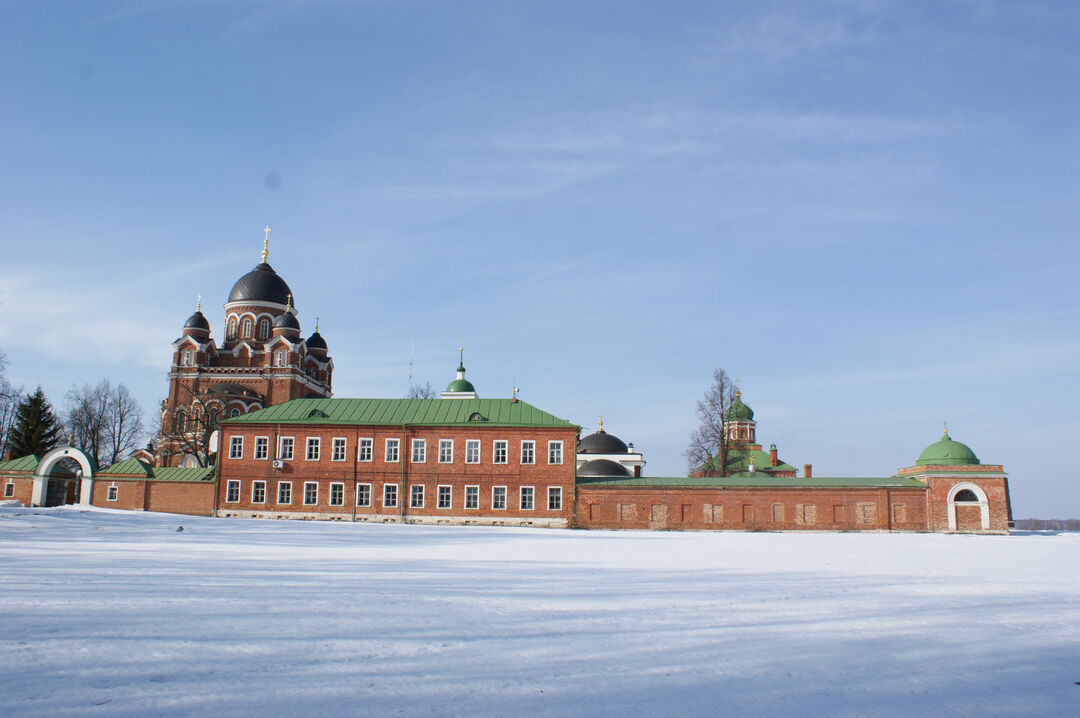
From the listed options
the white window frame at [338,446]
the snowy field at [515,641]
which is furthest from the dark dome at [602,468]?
the snowy field at [515,641]

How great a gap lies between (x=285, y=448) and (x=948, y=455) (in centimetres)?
3674

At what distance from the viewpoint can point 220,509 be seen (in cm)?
4153

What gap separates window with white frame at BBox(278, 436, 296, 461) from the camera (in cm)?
4241

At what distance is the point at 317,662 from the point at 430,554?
450 inches

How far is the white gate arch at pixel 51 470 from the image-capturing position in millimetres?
41750

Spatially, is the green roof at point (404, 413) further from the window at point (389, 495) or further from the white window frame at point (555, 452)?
the window at point (389, 495)

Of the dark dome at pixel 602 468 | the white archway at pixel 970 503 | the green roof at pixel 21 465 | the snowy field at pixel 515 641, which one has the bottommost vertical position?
the snowy field at pixel 515 641

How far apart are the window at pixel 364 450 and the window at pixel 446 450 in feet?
12.6

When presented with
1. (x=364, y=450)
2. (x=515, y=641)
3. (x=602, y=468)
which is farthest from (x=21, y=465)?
(x=515, y=641)

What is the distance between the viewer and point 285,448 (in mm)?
42500

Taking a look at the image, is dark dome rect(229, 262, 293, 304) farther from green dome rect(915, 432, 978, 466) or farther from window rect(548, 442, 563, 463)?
green dome rect(915, 432, 978, 466)

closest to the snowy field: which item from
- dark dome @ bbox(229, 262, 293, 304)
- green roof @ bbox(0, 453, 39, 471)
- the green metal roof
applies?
the green metal roof

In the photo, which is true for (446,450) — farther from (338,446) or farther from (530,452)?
(338,446)

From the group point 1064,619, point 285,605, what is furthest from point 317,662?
point 1064,619
